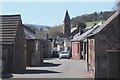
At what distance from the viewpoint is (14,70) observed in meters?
36.3

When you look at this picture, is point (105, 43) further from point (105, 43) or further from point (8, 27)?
point (8, 27)

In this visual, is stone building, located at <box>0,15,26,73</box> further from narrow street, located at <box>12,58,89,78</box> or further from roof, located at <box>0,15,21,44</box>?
narrow street, located at <box>12,58,89,78</box>

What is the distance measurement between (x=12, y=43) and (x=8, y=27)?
2370mm

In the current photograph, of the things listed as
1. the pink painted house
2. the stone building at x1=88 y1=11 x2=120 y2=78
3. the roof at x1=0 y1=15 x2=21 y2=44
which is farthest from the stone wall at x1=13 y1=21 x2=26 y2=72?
the pink painted house

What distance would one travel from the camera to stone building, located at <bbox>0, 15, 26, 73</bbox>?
3581cm

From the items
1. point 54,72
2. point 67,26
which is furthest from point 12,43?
point 67,26

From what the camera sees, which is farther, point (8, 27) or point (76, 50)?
point (76, 50)

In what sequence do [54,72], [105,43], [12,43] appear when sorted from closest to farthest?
[105,43]
[12,43]
[54,72]

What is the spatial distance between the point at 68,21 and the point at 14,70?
11021 cm

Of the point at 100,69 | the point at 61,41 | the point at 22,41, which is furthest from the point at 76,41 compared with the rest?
the point at 61,41

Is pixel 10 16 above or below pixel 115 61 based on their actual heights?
above

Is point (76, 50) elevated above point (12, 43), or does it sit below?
below

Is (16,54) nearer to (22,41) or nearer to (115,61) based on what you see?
(22,41)

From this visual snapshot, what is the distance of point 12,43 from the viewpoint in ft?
118
